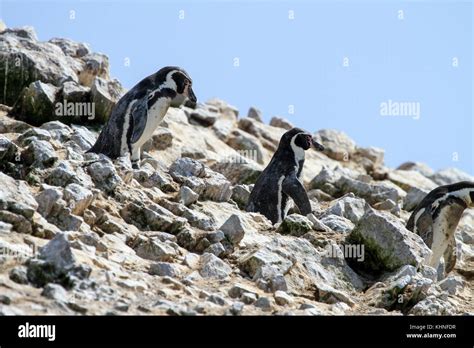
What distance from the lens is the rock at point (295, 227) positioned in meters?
12.4

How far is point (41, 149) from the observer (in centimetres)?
1191

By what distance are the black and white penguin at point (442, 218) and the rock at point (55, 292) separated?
24.2ft

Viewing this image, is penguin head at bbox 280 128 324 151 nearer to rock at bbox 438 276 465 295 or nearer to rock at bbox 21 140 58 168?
rock at bbox 438 276 465 295

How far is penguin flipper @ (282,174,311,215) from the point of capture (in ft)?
50.1

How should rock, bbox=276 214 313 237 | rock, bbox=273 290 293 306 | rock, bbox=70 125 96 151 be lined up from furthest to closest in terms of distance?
rock, bbox=70 125 96 151
rock, bbox=276 214 313 237
rock, bbox=273 290 293 306

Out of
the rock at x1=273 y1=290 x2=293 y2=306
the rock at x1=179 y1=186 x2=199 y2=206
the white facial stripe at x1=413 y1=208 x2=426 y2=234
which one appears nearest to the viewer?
the rock at x1=273 y1=290 x2=293 y2=306

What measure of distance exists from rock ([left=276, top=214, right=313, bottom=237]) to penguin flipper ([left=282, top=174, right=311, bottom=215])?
2599mm

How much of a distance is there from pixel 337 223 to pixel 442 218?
3.00 metres

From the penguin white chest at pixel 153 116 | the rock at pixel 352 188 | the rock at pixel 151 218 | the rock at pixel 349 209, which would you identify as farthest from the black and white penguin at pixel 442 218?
the rock at pixel 151 218

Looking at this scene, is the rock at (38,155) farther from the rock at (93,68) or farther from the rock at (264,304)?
the rock at (93,68)

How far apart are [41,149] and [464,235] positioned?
868 centimetres

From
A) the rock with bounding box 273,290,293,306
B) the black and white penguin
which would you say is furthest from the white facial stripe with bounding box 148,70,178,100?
the rock with bounding box 273,290,293,306
